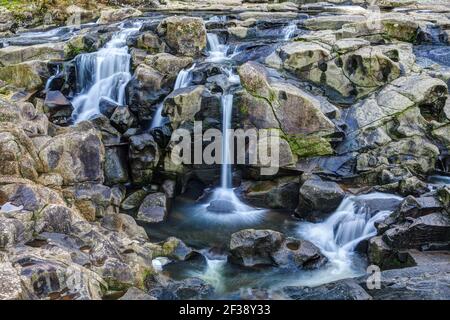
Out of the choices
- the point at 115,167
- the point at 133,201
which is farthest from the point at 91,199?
the point at 115,167

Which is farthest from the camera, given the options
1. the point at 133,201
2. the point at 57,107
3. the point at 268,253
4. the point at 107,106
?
the point at 107,106

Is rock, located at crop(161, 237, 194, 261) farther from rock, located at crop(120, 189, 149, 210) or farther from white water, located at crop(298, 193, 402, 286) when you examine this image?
white water, located at crop(298, 193, 402, 286)

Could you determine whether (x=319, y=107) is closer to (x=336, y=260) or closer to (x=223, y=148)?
(x=223, y=148)

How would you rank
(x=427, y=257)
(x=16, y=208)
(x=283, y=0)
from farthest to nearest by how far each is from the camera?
(x=283, y=0) < (x=427, y=257) < (x=16, y=208)

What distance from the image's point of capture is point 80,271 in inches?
386

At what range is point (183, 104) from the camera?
18328 millimetres

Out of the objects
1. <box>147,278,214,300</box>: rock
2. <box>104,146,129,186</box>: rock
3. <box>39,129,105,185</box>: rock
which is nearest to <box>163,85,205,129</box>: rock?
<box>104,146,129,186</box>: rock

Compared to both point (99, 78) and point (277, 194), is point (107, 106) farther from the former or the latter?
point (277, 194)

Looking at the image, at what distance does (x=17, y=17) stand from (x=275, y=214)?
23.9 m

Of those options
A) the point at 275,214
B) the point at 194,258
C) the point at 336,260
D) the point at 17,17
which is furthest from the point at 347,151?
the point at 17,17

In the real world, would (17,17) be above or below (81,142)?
above

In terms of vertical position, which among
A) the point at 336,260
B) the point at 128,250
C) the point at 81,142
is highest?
the point at 81,142

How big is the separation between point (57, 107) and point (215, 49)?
7982 millimetres

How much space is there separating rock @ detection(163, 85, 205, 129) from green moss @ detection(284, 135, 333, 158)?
3.74 meters
